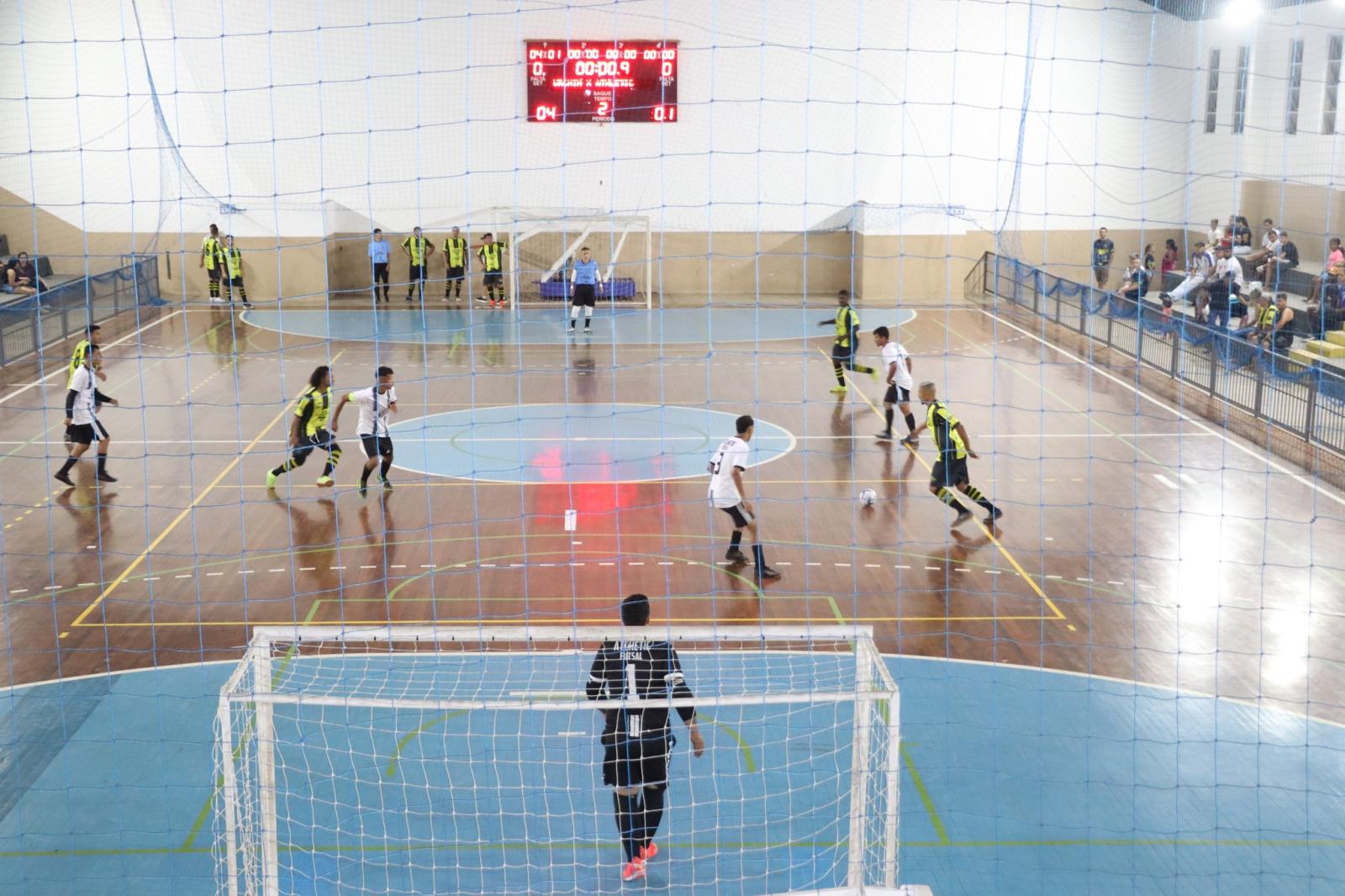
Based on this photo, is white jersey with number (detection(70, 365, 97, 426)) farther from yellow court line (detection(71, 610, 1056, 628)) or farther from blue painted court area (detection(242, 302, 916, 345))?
blue painted court area (detection(242, 302, 916, 345))

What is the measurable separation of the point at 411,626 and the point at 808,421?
314 inches

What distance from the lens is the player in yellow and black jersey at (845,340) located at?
1647 centimetres

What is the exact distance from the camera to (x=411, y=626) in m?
9.56

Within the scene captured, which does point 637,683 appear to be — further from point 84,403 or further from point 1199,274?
point 1199,274

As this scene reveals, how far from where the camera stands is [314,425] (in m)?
12.9

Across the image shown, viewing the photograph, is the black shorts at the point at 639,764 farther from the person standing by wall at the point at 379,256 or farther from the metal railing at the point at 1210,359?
the person standing by wall at the point at 379,256

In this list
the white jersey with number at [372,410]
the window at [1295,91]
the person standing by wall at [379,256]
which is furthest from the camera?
the person standing by wall at [379,256]

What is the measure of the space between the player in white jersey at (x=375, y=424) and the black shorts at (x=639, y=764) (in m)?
6.56

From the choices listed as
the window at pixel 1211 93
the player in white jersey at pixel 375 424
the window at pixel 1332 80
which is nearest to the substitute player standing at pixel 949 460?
the player in white jersey at pixel 375 424

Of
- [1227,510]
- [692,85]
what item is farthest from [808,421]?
[692,85]

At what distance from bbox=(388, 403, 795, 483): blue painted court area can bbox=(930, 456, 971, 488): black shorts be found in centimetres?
275

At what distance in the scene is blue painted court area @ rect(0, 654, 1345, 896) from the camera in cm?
672

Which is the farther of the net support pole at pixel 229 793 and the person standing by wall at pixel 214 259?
the person standing by wall at pixel 214 259

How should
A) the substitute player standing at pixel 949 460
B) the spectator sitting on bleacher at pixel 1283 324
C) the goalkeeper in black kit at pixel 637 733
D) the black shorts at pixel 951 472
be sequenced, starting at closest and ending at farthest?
the goalkeeper in black kit at pixel 637 733 → the substitute player standing at pixel 949 460 → the black shorts at pixel 951 472 → the spectator sitting on bleacher at pixel 1283 324
